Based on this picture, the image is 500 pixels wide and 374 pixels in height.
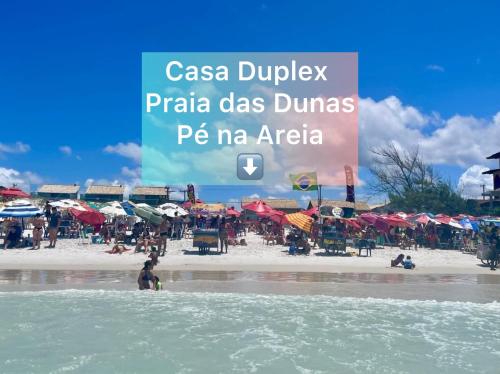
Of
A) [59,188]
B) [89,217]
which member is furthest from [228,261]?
[59,188]

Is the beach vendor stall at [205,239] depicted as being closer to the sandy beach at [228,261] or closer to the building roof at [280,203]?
the sandy beach at [228,261]

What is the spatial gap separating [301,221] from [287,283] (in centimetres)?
652

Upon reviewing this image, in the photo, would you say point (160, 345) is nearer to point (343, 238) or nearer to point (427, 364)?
point (427, 364)

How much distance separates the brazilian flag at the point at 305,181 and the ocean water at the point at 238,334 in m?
15.1

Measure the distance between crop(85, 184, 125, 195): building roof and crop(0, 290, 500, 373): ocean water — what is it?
48059mm

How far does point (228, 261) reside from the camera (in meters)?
16.2

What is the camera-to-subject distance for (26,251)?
16.6 m

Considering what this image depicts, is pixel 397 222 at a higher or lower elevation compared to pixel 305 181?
lower

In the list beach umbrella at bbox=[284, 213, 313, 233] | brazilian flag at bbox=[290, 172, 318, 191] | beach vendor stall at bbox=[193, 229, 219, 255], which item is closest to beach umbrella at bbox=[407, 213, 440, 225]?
brazilian flag at bbox=[290, 172, 318, 191]

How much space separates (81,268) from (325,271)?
769 centimetres

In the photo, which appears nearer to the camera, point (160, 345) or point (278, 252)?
point (160, 345)

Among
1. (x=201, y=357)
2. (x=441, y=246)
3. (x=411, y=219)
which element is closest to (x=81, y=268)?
(x=201, y=357)

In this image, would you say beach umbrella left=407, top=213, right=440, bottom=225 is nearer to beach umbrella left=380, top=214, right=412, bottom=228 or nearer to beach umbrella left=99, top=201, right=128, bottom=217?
beach umbrella left=380, top=214, right=412, bottom=228

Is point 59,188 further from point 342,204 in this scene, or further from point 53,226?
point 53,226
